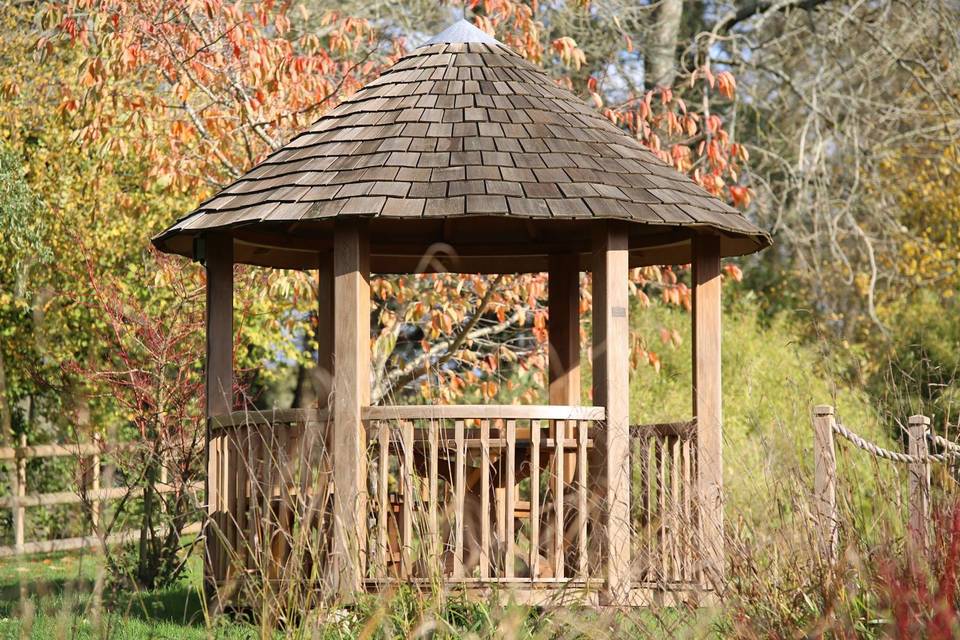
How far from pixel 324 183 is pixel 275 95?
158 inches

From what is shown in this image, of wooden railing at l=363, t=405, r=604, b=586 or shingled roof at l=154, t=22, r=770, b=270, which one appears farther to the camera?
shingled roof at l=154, t=22, r=770, b=270

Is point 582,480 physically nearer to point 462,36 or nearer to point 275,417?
point 275,417

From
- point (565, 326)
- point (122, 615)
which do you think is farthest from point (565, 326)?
point (122, 615)

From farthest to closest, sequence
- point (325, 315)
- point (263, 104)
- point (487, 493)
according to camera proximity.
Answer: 1. point (263, 104)
2. point (325, 315)
3. point (487, 493)

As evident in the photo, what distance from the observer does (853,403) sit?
47.1 feet

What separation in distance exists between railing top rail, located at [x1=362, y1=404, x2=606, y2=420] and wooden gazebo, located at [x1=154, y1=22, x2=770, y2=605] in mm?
14

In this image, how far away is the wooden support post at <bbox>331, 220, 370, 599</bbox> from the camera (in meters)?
7.01

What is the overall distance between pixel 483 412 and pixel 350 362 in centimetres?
78

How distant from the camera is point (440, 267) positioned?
7285 mm

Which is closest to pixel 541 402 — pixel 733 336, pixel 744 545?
pixel 733 336

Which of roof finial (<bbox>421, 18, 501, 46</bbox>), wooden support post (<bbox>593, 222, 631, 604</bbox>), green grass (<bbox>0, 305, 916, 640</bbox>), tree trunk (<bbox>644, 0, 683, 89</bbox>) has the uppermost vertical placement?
tree trunk (<bbox>644, 0, 683, 89</bbox>)

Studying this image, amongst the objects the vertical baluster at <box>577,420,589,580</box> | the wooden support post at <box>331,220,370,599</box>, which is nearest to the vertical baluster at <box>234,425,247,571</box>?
the wooden support post at <box>331,220,370,599</box>

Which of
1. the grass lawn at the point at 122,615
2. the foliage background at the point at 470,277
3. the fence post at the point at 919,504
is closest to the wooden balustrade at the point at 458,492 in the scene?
the grass lawn at the point at 122,615

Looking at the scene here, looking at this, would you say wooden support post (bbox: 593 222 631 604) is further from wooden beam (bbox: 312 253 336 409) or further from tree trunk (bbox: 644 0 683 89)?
tree trunk (bbox: 644 0 683 89)
